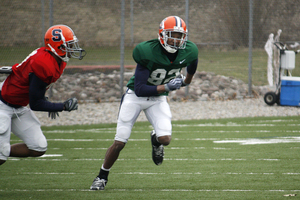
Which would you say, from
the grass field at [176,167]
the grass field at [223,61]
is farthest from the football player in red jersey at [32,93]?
the grass field at [223,61]

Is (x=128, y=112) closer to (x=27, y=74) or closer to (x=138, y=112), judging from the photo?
(x=138, y=112)

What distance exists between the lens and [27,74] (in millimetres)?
4758

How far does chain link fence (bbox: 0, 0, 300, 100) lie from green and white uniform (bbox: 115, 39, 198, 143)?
7.53 m

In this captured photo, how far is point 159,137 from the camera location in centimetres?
514

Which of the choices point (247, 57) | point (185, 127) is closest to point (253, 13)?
point (247, 57)

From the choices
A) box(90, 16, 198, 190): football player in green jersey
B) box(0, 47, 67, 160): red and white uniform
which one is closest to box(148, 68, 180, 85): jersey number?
box(90, 16, 198, 190): football player in green jersey

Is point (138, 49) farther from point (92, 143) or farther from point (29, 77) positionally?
point (92, 143)

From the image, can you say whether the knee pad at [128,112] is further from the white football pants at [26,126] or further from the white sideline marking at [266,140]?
the white sideline marking at [266,140]

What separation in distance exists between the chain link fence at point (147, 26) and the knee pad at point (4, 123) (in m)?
7.68

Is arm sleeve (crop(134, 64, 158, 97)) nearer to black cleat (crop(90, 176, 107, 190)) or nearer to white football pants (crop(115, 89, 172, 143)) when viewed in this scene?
white football pants (crop(115, 89, 172, 143))

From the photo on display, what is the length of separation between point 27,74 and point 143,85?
3.90 ft

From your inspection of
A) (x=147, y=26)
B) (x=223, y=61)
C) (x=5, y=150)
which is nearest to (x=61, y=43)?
(x=5, y=150)

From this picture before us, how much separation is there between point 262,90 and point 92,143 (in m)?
7.35

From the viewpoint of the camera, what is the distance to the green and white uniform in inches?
197
